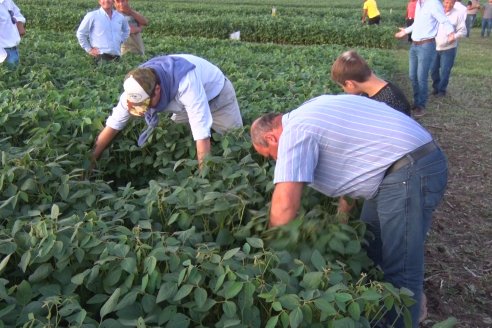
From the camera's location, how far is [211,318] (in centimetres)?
220

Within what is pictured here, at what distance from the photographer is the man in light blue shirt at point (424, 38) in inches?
306

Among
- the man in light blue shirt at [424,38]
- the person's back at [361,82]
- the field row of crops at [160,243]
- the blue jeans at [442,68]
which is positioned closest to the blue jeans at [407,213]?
the field row of crops at [160,243]

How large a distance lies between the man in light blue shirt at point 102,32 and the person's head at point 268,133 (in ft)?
16.2

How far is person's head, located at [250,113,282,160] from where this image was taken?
262cm

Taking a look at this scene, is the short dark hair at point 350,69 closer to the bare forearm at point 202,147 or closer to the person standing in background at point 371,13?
the bare forearm at point 202,147

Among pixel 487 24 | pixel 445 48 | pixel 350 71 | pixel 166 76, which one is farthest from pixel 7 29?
pixel 487 24

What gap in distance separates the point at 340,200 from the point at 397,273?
0.45 metres

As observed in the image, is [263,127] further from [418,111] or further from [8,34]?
[418,111]

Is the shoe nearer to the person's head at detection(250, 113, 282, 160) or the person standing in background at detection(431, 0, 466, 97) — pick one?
the person standing in background at detection(431, 0, 466, 97)

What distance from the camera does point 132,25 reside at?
26.6ft

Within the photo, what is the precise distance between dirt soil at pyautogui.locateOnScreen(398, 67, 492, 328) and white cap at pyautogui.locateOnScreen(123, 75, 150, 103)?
6.47 ft

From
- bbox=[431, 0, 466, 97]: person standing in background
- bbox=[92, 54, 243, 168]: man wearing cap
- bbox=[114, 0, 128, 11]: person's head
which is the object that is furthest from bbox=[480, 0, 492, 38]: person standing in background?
bbox=[92, 54, 243, 168]: man wearing cap

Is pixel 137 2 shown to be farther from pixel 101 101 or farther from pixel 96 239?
pixel 96 239

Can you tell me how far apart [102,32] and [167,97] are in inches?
160
